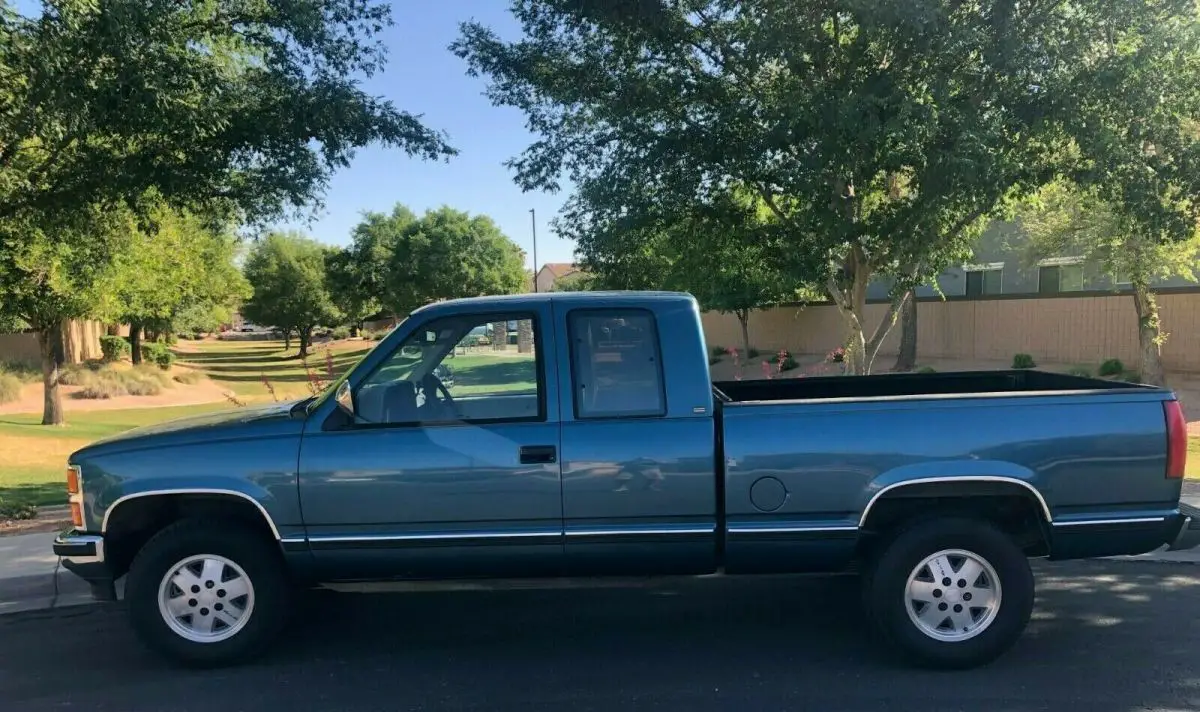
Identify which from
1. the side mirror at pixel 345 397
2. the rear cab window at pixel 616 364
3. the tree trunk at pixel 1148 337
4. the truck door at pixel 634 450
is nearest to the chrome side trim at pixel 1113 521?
the truck door at pixel 634 450

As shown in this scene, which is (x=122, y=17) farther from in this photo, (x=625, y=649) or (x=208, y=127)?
(x=625, y=649)

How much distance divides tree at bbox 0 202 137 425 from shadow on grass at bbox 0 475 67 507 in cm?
302

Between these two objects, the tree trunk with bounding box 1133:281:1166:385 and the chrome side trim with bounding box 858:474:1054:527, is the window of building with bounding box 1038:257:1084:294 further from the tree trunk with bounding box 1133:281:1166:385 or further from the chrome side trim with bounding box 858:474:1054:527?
the chrome side trim with bounding box 858:474:1054:527

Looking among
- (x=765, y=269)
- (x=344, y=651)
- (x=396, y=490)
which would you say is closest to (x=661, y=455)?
(x=396, y=490)

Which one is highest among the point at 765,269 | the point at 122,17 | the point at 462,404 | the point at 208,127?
→ the point at 122,17

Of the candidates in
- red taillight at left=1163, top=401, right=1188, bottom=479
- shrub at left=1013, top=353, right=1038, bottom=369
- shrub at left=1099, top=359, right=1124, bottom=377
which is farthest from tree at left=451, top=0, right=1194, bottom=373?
shrub at left=1013, top=353, right=1038, bottom=369

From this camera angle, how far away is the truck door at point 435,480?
13.8 feet

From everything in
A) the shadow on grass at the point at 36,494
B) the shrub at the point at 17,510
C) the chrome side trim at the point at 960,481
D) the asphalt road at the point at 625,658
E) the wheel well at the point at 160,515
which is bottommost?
the shadow on grass at the point at 36,494

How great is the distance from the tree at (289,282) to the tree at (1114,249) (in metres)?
44.5

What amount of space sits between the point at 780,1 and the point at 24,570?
7.97 m

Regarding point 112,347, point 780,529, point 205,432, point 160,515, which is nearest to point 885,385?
point 780,529

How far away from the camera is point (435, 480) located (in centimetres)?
421

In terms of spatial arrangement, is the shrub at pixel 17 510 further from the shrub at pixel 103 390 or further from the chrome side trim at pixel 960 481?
the shrub at pixel 103 390

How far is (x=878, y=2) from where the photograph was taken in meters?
6.93
